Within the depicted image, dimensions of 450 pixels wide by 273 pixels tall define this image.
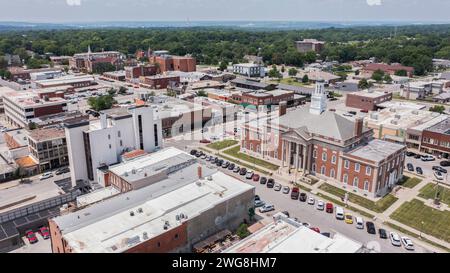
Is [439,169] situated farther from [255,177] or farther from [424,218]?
[255,177]

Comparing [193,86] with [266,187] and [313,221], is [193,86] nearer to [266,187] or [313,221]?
[266,187]

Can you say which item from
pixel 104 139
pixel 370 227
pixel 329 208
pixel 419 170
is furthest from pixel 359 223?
pixel 104 139

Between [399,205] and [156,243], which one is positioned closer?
[156,243]

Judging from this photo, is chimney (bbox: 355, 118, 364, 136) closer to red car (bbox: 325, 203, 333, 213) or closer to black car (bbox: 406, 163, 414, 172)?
black car (bbox: 406, 163, 414, 172)

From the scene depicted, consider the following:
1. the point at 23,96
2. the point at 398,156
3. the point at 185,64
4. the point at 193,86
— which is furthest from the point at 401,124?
the point at 185,64

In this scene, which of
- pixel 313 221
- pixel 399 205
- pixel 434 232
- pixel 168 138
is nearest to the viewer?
pixel 434 232

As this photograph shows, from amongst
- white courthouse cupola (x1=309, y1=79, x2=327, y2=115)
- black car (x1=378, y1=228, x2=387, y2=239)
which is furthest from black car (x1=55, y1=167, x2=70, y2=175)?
black car (x1=378, y1=228, x2=387, y2=239)

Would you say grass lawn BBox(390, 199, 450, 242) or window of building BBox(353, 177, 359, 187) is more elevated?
window of building BBox(353, 177, 359, 187)
